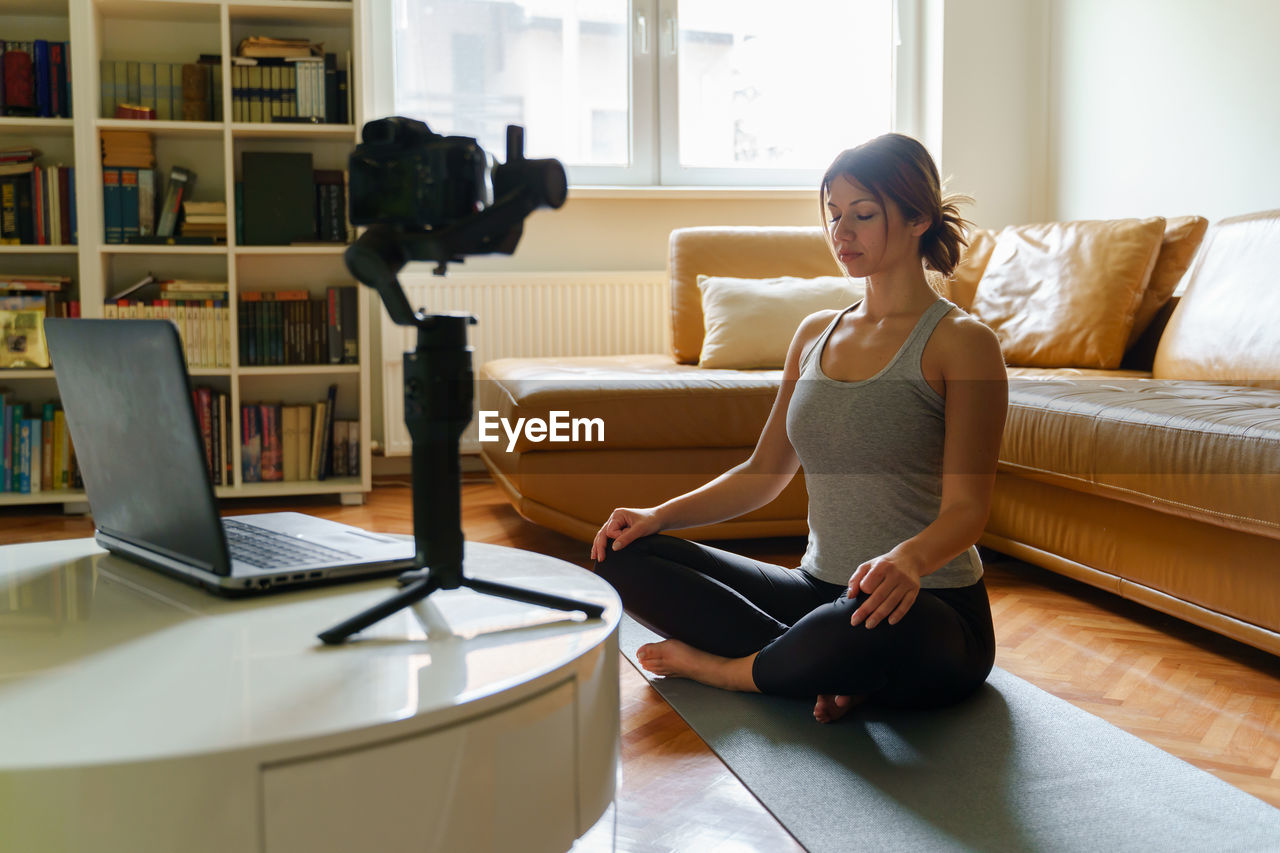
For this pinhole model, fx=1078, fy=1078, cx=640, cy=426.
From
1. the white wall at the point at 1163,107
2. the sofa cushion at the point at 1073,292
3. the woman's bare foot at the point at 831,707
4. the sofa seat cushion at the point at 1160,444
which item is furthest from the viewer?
the white wall at the point at 1163,107

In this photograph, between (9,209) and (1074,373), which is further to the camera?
(9,209)

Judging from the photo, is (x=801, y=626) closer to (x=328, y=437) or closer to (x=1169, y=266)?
(x=1169, y=266)

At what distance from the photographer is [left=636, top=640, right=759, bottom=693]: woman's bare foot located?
65.8 inches

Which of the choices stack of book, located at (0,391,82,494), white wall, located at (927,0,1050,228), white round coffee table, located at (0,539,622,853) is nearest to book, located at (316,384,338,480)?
stack of book, located at (0,391,82,494)

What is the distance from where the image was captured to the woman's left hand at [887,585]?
1277 mm

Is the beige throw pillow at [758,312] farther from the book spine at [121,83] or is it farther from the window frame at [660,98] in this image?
the book spine at [121,83]

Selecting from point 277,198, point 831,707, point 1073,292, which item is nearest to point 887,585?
point 831,707

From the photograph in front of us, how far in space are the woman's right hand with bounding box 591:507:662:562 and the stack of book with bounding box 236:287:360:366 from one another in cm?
211

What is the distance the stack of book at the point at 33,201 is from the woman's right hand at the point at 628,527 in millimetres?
2567

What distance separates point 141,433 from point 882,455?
1.03 metres

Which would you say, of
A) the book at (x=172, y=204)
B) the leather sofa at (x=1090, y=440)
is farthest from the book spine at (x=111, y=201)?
the leather sofa at (x=1090, y=440)

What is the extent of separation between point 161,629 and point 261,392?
3025 mm

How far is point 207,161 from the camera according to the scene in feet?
11.8

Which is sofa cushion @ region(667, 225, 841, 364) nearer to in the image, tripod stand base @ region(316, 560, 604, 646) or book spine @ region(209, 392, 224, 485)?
book spine @ region(209, 392, 224, 485)
